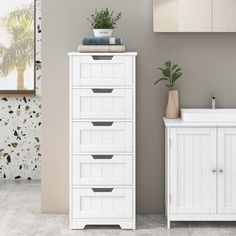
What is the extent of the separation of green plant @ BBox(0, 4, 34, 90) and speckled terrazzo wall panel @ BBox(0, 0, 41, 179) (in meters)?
0.09

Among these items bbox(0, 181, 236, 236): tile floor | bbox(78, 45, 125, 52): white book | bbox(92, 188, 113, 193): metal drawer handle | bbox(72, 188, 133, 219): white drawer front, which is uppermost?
bbox(78, 45, 125, 52): white book

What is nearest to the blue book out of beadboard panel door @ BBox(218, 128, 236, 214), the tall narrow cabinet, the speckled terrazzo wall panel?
the tall narrow cabinet

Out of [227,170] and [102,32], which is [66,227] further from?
[102,32]

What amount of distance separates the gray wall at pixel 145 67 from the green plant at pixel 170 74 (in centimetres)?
5

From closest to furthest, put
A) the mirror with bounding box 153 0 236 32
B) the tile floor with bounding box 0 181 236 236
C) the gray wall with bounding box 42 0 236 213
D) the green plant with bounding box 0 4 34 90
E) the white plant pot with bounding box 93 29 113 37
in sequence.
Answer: the tile floor with bounding box 0 181 236 236 < the white plant pot with bounding box 93 29 113 37 < the mirror with bounding box 153 0 236 32 < the gray wall with bounding box 42 0 236 213 < the green plant with bounding box 0 4 34 90

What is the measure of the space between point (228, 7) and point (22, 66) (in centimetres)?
228

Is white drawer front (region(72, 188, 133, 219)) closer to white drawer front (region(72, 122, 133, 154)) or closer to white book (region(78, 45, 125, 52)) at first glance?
white drawer front (region(72, 122, 133, 154))

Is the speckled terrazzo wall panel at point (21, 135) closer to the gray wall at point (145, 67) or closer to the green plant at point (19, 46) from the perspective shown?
the green plant at point (19, 46)

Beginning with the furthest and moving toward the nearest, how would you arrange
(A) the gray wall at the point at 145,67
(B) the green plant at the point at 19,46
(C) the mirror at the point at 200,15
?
(B) the green plant at the point at 19,46
(A) the gray wall at the point at 145,67
(C) the mirror at the point at 200,15

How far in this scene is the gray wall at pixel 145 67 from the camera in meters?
4.17

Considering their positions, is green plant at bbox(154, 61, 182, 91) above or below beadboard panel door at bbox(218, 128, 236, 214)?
above

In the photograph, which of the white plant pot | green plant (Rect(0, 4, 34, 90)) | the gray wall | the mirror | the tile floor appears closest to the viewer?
the tile floor

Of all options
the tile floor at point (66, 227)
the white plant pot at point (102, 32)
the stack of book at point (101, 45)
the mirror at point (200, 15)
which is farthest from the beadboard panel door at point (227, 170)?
the white plant pot at point (102, 32)

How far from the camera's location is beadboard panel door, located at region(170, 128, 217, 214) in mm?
3812
